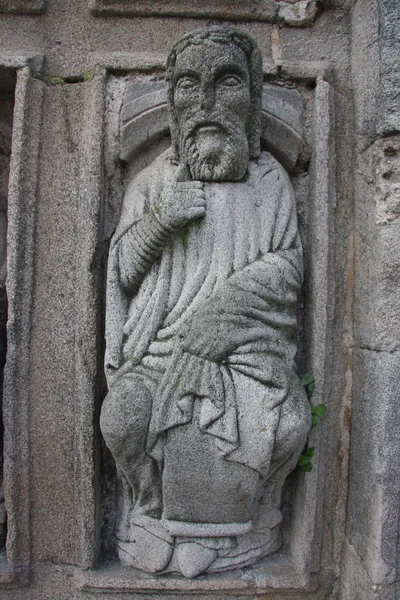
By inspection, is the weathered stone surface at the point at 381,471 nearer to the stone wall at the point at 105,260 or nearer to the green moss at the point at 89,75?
the stone wall at the point at 105,260

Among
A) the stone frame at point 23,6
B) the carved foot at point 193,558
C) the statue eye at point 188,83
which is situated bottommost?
the carved foot at point 193,558

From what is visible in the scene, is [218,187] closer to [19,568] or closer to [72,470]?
[72,470]

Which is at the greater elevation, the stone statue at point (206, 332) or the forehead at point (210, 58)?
the forehead at point (210, 58)

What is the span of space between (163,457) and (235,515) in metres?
0.42

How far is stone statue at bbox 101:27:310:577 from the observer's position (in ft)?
6.48

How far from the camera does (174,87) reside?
6.91ft

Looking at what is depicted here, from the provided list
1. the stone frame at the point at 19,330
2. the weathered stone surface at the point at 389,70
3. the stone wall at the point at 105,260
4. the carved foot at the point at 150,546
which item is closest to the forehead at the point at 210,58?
the stone wall at the point at 105,260

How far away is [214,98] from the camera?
80.4 inches

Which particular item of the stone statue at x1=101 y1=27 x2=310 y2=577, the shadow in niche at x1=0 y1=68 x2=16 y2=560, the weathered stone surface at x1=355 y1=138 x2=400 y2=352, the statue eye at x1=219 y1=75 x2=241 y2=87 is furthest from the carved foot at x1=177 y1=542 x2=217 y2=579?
the statue eye at x1=219 y1=75 x2=241 y2=87

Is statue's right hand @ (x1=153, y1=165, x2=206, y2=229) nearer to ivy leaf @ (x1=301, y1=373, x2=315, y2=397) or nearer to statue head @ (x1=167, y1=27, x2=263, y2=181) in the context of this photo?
statue head @ (x1=167, y1=27, x2=263, y2=181)

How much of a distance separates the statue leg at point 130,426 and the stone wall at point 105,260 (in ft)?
0.76

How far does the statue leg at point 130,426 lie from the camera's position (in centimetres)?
195

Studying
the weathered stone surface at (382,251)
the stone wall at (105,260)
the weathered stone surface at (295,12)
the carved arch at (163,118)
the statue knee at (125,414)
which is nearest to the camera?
the statue knee at (125,414)

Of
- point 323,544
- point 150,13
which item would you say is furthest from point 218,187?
point 323,544
